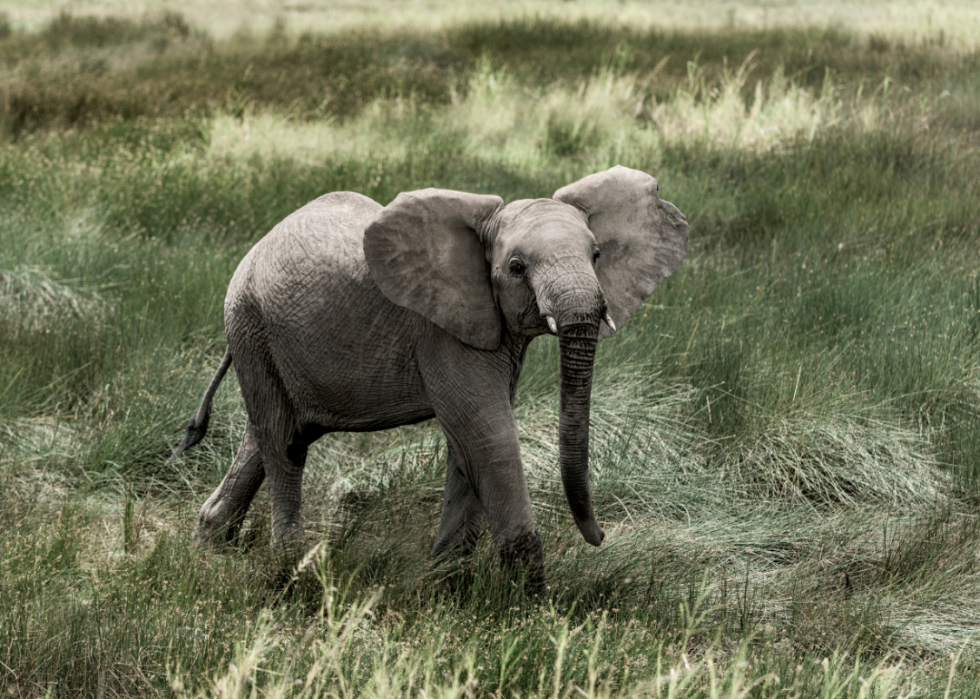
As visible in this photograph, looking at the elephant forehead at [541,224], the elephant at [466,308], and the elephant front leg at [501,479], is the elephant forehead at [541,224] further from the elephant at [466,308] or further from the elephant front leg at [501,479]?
the elephant front leg at [501,479]

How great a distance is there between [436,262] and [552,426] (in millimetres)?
2038

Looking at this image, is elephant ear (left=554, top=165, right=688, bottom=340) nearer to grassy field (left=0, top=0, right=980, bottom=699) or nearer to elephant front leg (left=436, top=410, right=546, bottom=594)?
elephant front leg (left=436, top=410, right=546, bottom=594)

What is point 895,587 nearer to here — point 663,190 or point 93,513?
point 93,513

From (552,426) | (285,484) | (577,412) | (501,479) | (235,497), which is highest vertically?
(577,412)

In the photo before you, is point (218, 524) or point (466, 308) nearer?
point (466, 308)

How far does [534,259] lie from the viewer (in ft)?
8.41

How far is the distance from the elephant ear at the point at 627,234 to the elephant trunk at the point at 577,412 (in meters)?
0.32

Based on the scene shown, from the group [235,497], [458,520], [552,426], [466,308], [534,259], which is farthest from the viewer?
[552,426]

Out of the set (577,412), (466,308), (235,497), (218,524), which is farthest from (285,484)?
(577,412)

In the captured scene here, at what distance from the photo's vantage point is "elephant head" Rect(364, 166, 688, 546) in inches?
102

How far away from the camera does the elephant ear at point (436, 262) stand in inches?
109

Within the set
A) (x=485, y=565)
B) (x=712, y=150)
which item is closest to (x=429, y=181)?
(x=712, y=150)

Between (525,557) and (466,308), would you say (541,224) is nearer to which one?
(466,308)

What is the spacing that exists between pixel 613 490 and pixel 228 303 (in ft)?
6.02
